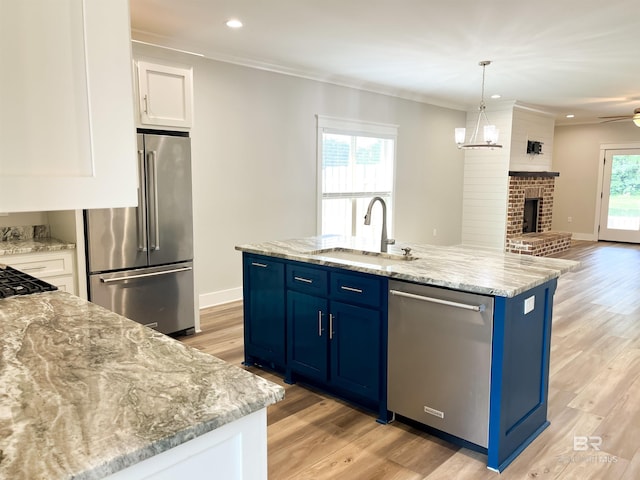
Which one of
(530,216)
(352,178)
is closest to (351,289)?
(352,178)

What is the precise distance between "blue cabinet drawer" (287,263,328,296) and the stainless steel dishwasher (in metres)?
0.50

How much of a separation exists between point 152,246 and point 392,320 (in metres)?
2.17

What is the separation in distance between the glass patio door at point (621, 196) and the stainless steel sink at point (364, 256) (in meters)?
9.07

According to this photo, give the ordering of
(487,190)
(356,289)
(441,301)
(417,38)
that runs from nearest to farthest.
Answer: (441,301)
(356,289)
(417,38)
(487,190)

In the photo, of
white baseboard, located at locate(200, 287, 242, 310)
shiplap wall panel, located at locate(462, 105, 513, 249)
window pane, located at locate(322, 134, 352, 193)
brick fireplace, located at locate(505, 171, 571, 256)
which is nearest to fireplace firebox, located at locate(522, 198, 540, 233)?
brick fireplace, located at locate(505, 171, 571, 256)

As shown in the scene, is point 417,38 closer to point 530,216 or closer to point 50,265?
point 50,265

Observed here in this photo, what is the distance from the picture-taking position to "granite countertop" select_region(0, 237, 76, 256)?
320 centimetres

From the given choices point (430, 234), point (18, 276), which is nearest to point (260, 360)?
point (18, 276)

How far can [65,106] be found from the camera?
101 centimetres

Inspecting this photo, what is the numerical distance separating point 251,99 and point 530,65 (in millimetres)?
3119

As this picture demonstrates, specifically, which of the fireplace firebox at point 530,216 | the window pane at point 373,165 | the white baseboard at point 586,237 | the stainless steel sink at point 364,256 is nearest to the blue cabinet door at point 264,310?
the stainless steel sink at point 364,256

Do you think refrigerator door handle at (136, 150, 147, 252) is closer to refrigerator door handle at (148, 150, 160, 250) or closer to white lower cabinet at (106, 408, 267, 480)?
refrigerator door handle at (148, 150, 160, 250)

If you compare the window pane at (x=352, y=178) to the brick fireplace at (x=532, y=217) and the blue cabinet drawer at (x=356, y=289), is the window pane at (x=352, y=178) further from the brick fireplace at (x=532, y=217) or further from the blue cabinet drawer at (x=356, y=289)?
the blue cabinet drawer at (x=356, y=289)

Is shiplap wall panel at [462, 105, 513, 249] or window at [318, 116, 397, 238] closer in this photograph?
window at [318, 116, 397, 238]
